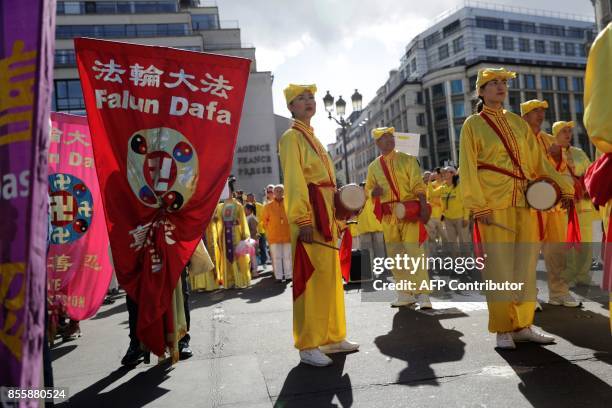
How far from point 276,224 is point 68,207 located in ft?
19.3

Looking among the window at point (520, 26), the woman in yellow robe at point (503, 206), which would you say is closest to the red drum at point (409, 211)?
the woman in yellow robe at point (503, 206)

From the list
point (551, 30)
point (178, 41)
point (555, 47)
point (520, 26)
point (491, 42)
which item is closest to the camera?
point (178, 41)

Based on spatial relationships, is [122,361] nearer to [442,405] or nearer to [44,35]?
[442,405]

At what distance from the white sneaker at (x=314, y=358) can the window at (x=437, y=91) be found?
62.4 m

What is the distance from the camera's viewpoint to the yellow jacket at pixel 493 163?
396 cm

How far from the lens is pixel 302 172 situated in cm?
394

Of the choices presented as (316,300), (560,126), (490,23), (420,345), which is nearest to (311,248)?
(316,300)

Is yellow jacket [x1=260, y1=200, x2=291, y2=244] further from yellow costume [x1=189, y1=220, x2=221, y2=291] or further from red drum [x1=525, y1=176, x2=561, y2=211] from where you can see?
red drum [x1=525, y1=176, x2=561, y2=211]

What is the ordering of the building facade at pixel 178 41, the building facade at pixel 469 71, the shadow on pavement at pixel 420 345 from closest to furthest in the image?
1. the shadow on pavement at pixel 420 345
2. the building facade at pixel 178 41
3. the building facade at pixel 469 71

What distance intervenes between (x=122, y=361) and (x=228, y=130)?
7.10ft

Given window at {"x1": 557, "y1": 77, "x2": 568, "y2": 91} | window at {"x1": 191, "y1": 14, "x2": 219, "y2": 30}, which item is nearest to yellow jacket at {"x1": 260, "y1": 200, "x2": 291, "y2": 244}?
window at {"x1": 191, "y1": 14, "x2": 219, "y2": 30}

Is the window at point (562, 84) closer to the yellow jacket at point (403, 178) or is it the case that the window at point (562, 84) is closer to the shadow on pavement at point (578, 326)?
the yellow jacket at point (403, 178)

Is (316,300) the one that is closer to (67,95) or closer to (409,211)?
(409,211)

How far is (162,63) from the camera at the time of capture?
3.82m
